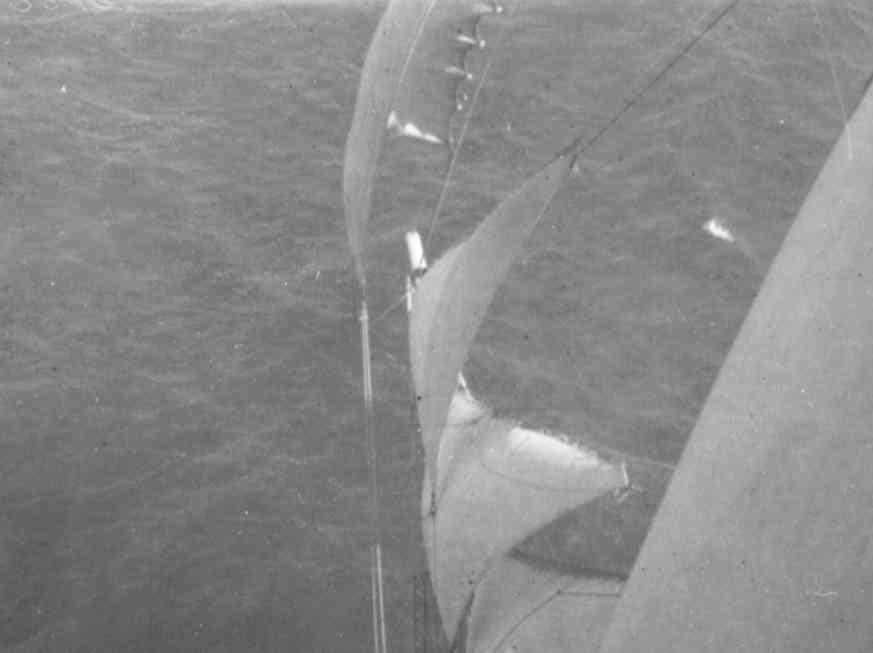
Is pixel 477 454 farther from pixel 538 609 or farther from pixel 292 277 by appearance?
pixel 292 277

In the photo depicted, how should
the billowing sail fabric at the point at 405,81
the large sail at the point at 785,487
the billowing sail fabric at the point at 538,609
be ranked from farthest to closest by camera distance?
the billowing sail fabric at the point at 405,81, the billowing sail fabric at the point at 538,609, the large sail at the point at 785,487

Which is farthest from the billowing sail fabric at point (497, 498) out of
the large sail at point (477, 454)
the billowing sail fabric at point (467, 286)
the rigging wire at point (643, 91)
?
the rigging wire at point (643, 91)

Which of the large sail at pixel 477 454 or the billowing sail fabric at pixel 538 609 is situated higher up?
the large sail at pixel 477 454

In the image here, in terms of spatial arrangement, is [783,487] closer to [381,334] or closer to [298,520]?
[298,520]

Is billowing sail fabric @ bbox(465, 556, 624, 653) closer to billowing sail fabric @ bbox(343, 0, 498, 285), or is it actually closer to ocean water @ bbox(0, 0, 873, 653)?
ocean water @ bbox(0, 0, 873, 653)

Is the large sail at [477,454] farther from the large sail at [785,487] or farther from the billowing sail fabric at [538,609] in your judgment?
the large sail at [785,487]

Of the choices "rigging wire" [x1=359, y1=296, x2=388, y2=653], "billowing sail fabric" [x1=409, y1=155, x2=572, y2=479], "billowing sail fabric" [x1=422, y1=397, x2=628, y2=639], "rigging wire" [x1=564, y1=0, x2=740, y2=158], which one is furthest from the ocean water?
"billowing sail fabric" [x1=422, y1=397, x2=628, y2=639]

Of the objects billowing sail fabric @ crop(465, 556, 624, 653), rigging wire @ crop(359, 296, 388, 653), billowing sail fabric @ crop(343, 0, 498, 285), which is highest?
billowing sail fabric @ crop(343, 0, 498, 285)
